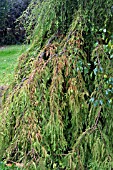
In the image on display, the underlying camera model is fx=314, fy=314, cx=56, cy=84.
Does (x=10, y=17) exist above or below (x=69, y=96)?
above

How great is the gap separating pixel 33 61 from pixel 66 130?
755 mm

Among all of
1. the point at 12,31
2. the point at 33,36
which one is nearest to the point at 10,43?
the point at 12,31

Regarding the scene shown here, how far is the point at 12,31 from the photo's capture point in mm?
10391

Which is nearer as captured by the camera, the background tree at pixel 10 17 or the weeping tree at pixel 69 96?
the weeping tree at pixel 69 96

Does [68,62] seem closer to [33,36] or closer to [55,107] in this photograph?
[55,107]

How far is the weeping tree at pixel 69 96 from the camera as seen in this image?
9.06 feet

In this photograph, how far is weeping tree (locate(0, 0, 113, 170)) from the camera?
2.76 metres

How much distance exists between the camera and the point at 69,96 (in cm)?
284

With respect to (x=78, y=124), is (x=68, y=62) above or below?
above

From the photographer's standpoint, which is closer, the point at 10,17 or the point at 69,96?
the point at 69,96

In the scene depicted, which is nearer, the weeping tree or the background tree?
the weeping tree

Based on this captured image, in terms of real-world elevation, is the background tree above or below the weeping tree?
above

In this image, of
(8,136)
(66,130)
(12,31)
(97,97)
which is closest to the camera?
(97,97)

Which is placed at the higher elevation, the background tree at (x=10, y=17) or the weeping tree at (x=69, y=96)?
the background tree at (x=10, y=17)
